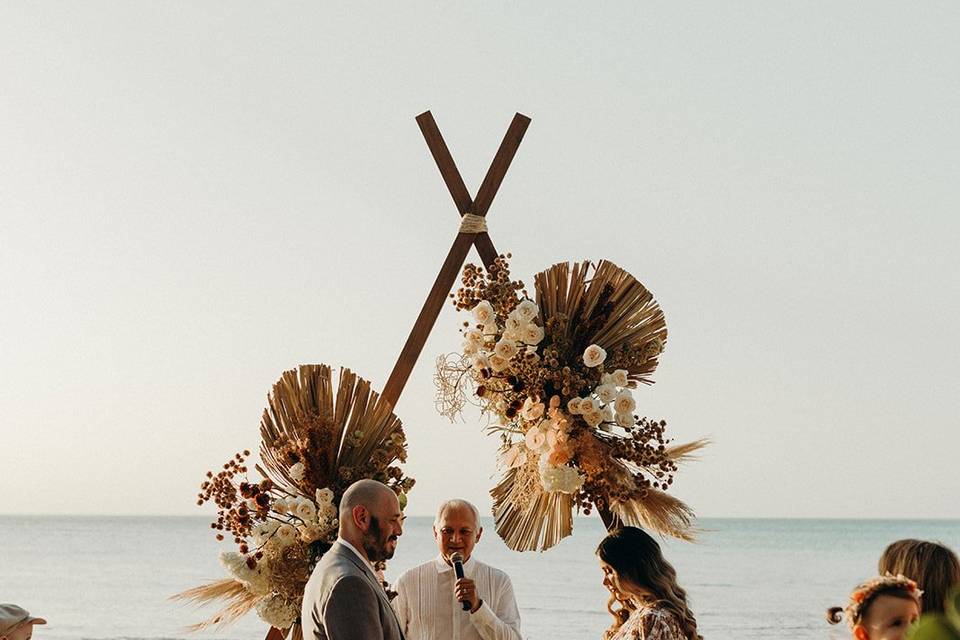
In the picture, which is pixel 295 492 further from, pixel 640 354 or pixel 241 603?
pixel 640 354

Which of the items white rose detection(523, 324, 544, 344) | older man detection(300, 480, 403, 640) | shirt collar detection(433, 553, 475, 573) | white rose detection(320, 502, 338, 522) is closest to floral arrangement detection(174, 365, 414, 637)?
white rose detection(320, 502, 338, 522)

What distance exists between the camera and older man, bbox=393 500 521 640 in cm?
481

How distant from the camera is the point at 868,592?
3137 mm

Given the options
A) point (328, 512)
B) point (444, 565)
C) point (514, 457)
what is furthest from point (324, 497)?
point (514, 457)

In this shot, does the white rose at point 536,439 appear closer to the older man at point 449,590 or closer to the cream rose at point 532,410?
the cream rose at point 532,410

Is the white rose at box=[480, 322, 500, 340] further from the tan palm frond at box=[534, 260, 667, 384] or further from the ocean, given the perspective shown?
the ocean

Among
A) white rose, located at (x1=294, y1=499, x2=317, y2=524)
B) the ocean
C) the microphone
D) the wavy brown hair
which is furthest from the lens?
the ocean

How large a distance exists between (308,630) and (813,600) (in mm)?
16525

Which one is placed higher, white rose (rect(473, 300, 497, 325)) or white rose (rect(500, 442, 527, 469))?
white rose (rect(473, 300, 497, 325))

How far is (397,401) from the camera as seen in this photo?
17.3ft

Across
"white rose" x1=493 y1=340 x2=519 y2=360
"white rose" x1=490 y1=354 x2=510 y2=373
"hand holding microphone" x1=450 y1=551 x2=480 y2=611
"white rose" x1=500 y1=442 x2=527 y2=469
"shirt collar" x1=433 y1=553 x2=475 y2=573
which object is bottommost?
"hand holding microphone" x1=450 y1=551 x2=480 y2=611

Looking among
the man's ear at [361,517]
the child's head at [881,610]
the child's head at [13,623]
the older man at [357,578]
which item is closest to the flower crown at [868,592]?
the child's head at [881,610]

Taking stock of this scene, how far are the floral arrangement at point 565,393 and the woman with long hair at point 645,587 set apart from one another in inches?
30.5

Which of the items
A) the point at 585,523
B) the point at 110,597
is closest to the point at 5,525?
the point at 585,523
